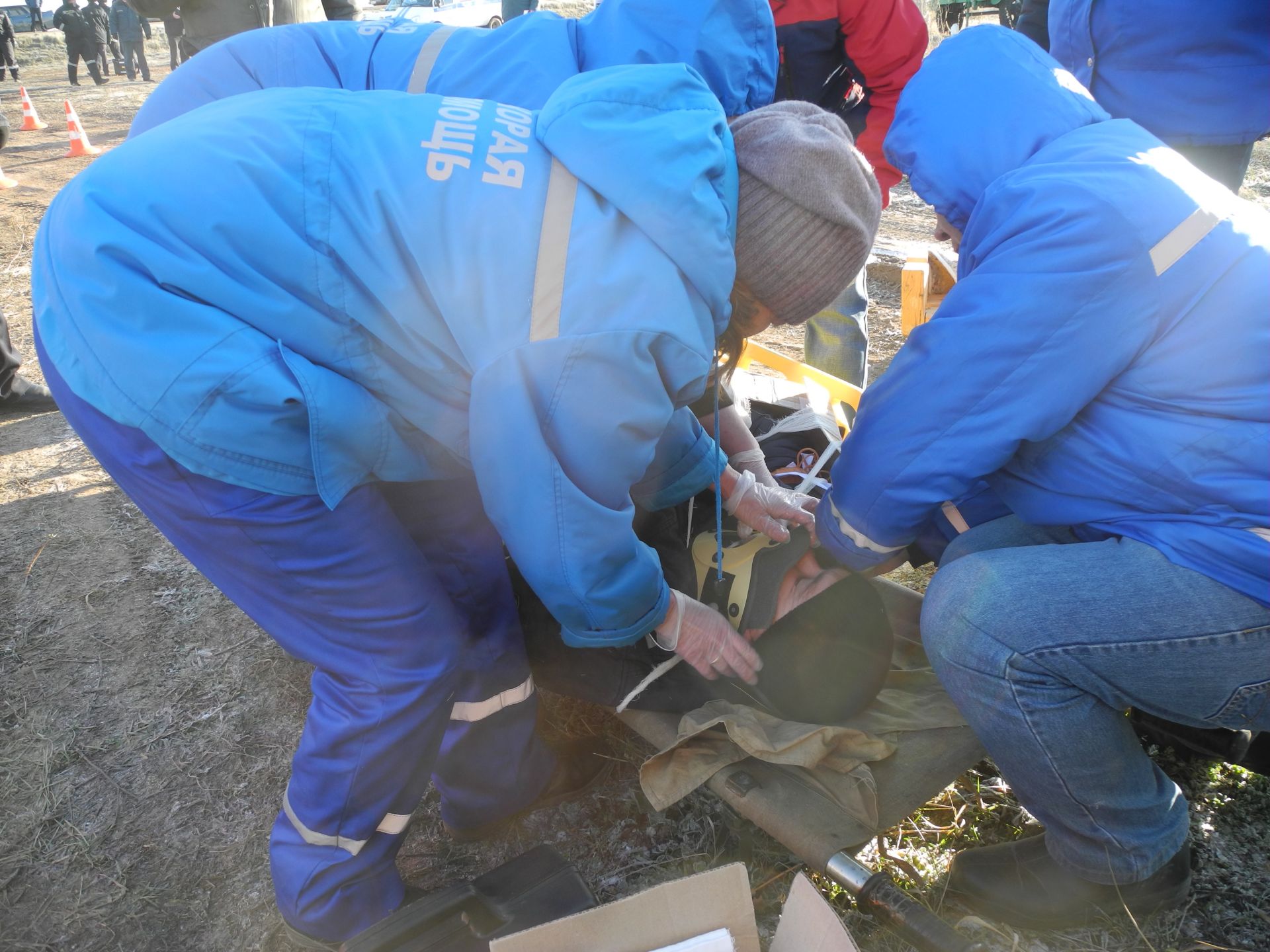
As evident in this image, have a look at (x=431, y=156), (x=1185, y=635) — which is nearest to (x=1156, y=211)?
(x=1185, y=635)

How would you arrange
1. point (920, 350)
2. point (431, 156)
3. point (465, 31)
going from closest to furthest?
1. point (431, 156)
2. point (920, 350)
3. point (465, 31)

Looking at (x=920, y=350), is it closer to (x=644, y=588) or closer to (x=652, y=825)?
(x=644, y=588)

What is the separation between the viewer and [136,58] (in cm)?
1619

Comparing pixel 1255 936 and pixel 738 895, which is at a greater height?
pixel 738 895

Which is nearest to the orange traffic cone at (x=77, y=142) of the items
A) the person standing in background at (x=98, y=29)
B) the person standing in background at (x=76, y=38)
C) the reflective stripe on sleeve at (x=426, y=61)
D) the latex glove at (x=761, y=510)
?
the person standing in background at (x=76, y=38)

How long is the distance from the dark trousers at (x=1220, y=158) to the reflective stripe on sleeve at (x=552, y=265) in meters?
2.06

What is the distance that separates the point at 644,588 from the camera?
156cm

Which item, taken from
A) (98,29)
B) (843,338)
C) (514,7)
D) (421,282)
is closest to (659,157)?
(421,282)

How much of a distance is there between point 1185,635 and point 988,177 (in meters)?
0.88

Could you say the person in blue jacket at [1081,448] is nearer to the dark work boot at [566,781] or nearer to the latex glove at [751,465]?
the latex glove at [751,465]

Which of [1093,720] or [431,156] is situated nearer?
[431,156]

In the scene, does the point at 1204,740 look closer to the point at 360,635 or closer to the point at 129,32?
the point at 360,635

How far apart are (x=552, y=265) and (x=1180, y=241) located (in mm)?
1013

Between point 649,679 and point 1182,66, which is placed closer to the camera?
point 649,679
